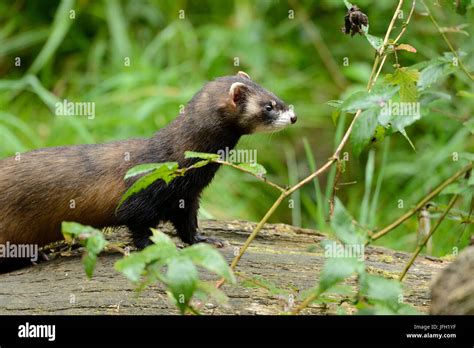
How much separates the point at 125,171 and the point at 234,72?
372 centimetres

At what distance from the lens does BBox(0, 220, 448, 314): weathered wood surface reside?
3.70m

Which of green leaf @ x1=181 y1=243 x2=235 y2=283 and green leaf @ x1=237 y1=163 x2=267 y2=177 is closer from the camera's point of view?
green leaf @ x1=181 y1=243 x2=235 y2=283

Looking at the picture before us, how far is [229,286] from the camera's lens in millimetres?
3850

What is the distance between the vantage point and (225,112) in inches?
182

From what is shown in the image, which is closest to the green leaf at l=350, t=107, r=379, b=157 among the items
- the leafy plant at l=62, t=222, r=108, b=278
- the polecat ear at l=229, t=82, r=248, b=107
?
the leafy plant at l=62, t=222, r=108, b=278

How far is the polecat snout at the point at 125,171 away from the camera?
4.52 metres

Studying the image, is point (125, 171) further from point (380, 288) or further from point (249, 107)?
point (380, 288)

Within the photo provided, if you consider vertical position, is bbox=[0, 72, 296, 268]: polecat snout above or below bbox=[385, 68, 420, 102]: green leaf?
below

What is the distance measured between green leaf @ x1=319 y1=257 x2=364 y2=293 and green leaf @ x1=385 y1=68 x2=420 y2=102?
94 cm

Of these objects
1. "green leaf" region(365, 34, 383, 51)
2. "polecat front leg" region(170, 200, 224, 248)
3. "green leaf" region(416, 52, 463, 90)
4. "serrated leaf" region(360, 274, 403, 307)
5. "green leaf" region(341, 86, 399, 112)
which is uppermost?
"green leaf" region(365, 34, 383, 51)

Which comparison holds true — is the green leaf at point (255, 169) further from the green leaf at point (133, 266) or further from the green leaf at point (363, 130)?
the green leaf at point (133, 266)

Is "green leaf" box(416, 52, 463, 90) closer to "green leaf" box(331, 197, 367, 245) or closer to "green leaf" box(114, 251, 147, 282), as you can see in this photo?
"green leaf" box(331, 197, 367, 245)
